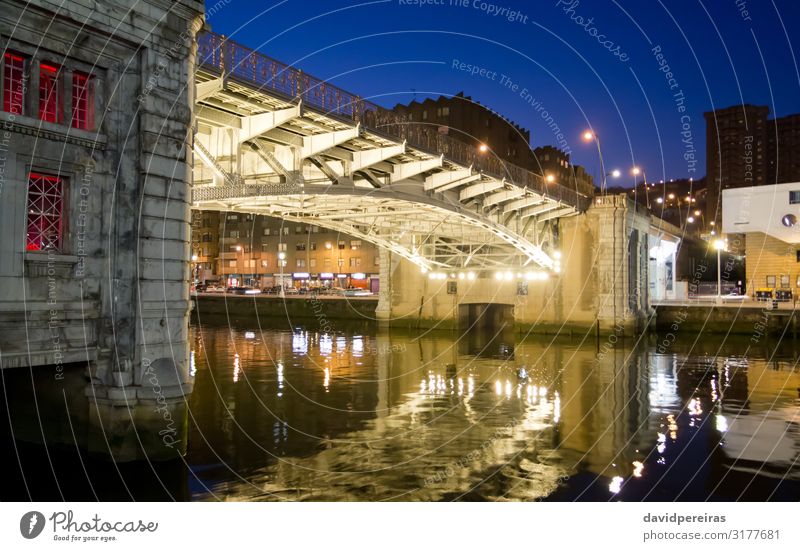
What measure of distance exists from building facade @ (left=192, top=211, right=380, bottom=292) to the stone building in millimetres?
77625

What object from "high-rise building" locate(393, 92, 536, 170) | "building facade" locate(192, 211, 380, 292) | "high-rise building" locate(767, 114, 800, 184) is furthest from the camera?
"high-rise building" locate(767, 114, 800, 184)

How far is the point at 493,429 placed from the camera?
61.3ft

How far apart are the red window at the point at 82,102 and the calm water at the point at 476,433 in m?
6.40

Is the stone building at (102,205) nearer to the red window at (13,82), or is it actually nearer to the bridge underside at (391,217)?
the red window at (13,82)

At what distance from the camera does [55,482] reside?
1234cm

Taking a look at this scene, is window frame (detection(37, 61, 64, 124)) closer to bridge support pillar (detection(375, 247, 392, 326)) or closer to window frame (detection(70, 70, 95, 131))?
window frame (detection(70, 70, 95, 131))

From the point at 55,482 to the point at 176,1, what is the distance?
9573 mm

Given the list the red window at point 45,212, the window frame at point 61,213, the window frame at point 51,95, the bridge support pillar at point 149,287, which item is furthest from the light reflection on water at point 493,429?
the window frame at point 51,95

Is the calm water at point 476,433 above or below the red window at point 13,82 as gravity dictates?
below

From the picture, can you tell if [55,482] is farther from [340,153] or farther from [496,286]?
[496,286]

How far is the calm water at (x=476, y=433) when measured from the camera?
1302cm

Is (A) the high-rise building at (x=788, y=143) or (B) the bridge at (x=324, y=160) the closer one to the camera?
(B) the bridge at (x=324, y=160)

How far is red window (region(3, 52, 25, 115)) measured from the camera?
433 inches

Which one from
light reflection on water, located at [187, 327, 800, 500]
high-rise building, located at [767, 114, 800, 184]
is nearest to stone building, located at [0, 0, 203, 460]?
light reflection on water, located at [187, 327, 800, 500]
